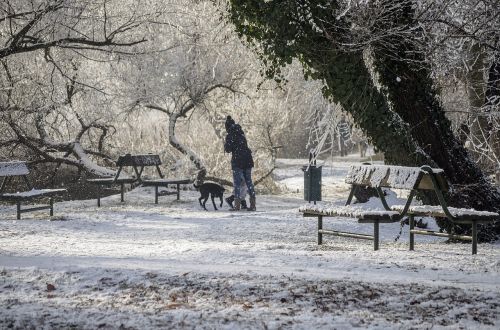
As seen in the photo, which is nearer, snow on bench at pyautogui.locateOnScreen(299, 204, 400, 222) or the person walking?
snow on bench at pyautogui.locateOnScreen(299, 204, 400, 222)

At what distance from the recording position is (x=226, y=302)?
5703 mm

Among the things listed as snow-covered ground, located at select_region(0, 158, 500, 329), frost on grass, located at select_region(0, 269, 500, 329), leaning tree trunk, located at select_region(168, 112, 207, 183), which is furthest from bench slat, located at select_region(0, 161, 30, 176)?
frost on grass, located at select_region(0, 269, 500, 329)

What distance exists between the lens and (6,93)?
739 inches

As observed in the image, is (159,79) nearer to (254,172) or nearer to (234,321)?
(254,172)

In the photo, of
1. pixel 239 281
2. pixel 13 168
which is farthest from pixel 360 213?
pixel 13 168

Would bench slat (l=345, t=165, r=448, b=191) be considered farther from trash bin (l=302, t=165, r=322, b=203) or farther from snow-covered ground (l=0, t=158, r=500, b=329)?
trash bin (l=302, t=165, r=322, b=203)

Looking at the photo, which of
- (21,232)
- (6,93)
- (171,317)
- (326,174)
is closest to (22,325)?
(171,317)

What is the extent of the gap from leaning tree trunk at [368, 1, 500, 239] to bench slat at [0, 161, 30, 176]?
7.58 m

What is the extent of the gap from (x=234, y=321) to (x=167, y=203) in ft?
37.8

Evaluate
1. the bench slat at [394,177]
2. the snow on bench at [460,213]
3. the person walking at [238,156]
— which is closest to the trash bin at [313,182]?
the person walking at [238,156]

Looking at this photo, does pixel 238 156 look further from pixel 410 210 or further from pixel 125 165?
pixel 410 210

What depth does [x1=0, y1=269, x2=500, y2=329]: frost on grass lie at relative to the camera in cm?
512

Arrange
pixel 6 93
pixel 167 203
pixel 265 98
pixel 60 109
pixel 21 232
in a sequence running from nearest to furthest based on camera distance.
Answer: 1. pixel 21 232
2. pixel 167 203
3. pixel 6 93
4. pixel 60 109
5. pixel 265 98

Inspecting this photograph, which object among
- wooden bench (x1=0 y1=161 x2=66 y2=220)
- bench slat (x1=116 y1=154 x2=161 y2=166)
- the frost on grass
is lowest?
the frost on grass
